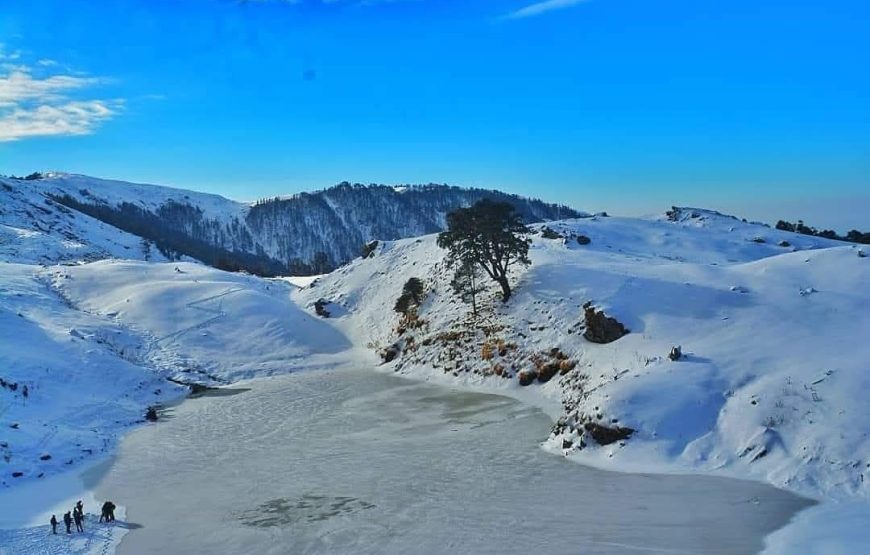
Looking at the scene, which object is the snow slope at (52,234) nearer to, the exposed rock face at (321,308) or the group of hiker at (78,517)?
the exposed rock face at (321,308)

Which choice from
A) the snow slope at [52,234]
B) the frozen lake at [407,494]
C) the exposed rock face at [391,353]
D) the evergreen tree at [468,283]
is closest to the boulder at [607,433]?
the frozen lake at [407,494]

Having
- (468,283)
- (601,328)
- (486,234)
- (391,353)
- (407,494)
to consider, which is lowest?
(407,494)

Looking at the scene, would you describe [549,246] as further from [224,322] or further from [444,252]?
[224,322]

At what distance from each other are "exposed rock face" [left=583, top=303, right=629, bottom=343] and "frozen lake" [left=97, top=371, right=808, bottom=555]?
6.79m

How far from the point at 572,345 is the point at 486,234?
41.4ft

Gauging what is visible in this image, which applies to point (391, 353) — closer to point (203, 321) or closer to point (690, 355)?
point (203, 321)

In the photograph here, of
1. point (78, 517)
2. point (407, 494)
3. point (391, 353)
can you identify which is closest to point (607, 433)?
point (407, 494)

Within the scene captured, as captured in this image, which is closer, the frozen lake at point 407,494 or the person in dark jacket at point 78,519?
→ the frozen lake at point 407,494

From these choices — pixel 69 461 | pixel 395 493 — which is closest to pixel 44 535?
pixel 69 461

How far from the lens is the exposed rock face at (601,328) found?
121 ft

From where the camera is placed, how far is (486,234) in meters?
47.2

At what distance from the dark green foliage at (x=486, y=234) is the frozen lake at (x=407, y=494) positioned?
15.5m

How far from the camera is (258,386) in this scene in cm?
4731

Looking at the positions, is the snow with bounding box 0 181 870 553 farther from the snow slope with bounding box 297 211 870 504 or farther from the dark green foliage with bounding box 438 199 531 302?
the dark green foliage with bounding box 438 199 531 302
